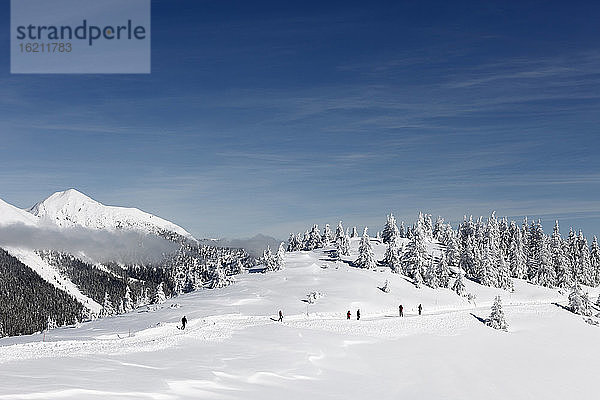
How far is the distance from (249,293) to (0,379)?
51.3 metres

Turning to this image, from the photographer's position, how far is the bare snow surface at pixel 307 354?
2147 centimetres

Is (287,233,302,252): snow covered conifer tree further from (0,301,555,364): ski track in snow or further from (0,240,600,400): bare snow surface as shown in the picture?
(0,301,555,364): ski track in snow

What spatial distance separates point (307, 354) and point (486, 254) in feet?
242

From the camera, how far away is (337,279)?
78750mm

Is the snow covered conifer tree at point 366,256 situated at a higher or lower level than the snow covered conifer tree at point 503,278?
higher

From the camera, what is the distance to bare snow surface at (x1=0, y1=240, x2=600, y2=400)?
21.5 meters

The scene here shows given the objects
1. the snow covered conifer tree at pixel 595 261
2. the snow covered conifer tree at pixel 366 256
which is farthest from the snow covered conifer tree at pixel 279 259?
the snow covered conifer tree at pixel 595 261

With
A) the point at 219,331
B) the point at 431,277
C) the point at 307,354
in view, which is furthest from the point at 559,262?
the point at 307,354

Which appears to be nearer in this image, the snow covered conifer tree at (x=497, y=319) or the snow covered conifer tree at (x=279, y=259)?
the snow covered conifer tree at (x=497, y=319)

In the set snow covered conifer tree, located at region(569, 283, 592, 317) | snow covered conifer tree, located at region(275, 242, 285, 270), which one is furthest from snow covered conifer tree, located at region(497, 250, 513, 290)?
snow covered conifer tree, located at region(275, 242, 285, 270)

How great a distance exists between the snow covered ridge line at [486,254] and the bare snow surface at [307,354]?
20905mm

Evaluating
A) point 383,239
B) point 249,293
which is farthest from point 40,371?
point 383,239

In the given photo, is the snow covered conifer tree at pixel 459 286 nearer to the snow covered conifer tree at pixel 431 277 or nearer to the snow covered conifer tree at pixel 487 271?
the snow covered conifer tree at pixel 431 277

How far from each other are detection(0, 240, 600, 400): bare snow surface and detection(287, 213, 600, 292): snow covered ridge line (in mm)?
20905
